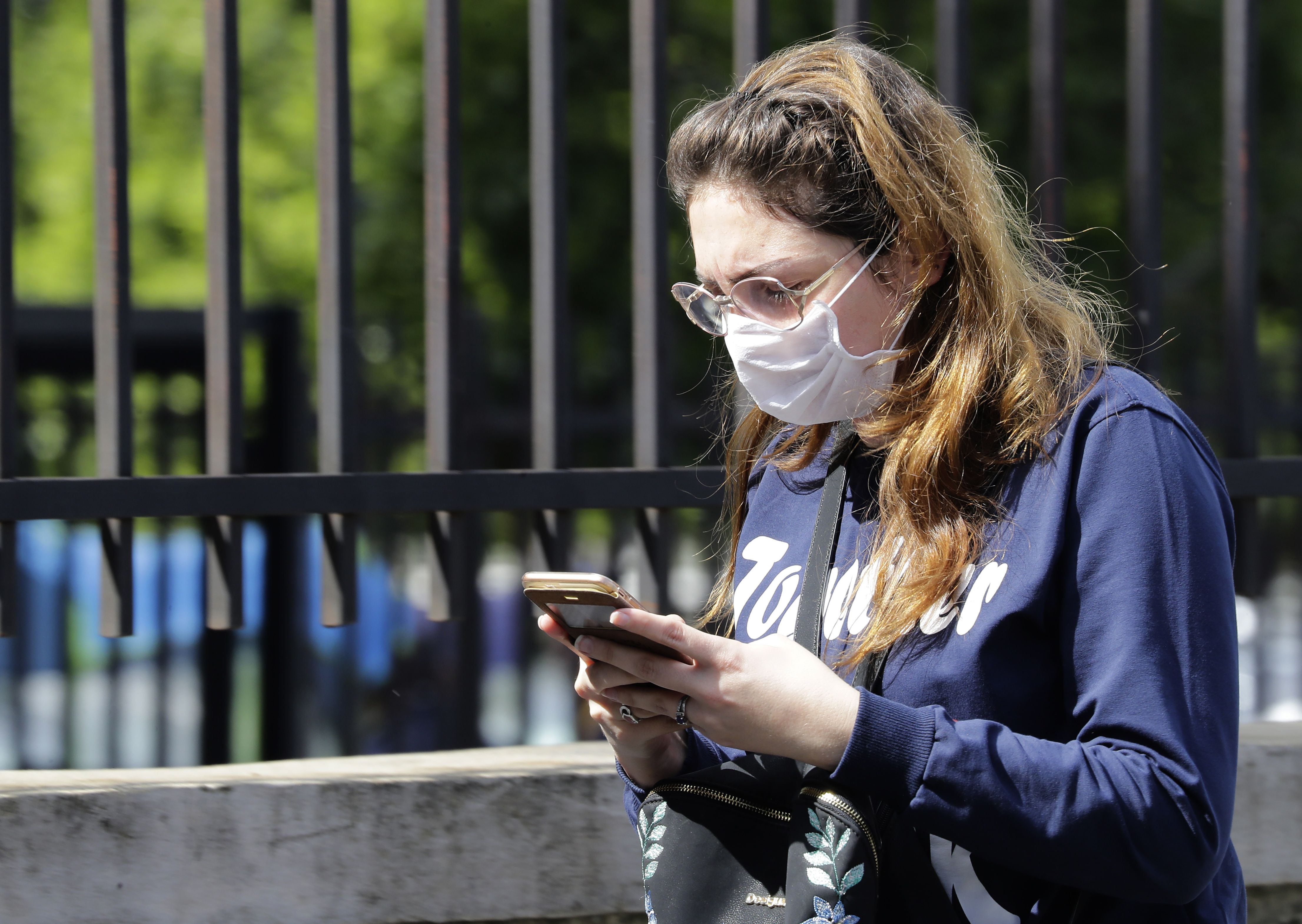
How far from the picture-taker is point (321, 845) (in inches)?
98.7

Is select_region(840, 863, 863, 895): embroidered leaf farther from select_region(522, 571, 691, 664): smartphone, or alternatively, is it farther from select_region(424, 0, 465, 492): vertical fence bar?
select_region(424, 0, 465, 492): vertical fence bar

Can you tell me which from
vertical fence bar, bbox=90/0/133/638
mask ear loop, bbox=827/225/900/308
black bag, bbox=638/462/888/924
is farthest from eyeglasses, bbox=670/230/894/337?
vertical fence bar, bbox=90/0/133/638

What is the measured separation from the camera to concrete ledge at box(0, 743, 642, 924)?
95.4 inches

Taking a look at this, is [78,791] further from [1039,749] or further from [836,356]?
[1039,749]

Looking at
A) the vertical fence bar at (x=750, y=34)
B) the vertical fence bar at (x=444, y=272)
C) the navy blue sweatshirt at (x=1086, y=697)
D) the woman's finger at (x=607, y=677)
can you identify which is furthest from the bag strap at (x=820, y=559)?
the vertical fence bar at (x=750, y=34)

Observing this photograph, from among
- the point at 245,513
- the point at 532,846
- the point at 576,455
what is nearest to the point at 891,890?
the point at 532,846

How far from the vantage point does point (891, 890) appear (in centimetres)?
147

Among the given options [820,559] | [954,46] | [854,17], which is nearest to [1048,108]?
[954,46]

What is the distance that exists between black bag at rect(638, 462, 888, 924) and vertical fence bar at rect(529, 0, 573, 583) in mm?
1219

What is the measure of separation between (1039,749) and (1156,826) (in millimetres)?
139

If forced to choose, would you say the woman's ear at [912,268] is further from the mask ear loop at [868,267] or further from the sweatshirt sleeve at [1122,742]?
the sweatshirt sleeve at [1122,742]

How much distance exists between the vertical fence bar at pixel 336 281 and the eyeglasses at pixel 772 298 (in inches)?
42.4

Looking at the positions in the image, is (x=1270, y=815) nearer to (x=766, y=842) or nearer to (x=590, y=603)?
(x=766, y=842)

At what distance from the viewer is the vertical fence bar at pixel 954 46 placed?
2.95 meters
